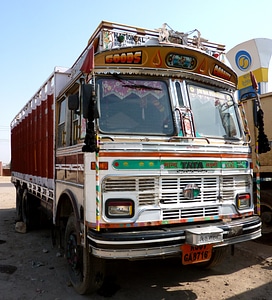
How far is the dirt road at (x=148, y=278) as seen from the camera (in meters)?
4.16

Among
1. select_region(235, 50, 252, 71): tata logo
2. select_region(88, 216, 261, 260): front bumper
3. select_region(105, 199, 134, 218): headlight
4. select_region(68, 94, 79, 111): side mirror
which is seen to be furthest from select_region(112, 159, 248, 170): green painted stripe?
select_region(235, 50, 252, 71): tata logo

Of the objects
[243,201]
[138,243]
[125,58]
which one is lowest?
[138,243]

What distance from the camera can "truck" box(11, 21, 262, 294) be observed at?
11.5 feet

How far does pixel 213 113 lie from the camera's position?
455cm

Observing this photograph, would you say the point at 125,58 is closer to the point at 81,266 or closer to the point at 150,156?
the point at 150,156

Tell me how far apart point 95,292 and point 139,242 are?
1.32m

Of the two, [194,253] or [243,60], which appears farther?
[243,60]

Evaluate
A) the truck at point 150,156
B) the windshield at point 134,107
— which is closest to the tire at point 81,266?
the truck at point 150,156

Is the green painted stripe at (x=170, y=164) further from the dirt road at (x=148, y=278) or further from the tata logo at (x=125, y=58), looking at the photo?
the dirt road at (x=148, y=278)

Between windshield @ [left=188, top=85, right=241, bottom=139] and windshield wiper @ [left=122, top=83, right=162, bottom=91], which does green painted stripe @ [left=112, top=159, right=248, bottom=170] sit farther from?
windshield wiper @ [left=122, top=83, right=162, bottom=91]

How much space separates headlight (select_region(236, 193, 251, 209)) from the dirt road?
1106 millimetres

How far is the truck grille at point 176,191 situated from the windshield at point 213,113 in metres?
0.69

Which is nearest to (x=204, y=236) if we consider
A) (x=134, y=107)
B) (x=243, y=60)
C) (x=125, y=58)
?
(x=134, y=107)

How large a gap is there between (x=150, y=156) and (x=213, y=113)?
55.9 inches
